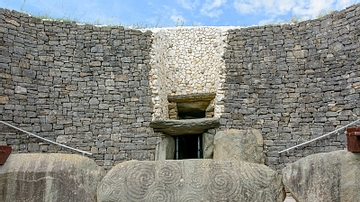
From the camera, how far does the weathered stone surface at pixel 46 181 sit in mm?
4910

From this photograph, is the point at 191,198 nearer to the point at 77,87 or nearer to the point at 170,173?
the point at 170,173

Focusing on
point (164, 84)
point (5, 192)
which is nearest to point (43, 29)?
point (164, 84)

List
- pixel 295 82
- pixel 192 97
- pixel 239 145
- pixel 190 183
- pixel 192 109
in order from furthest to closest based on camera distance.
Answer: pixel 192 109 < pixel 192 97 < pixel 295 82 < pixel 239 145 < pixel 190 183

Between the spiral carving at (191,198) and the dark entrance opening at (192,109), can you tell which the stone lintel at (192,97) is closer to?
the dark entrance opening at (192,109)

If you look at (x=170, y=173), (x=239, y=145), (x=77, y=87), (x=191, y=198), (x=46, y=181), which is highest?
(x=77, y=87)

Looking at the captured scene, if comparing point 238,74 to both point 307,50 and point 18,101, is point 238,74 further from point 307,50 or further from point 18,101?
point 18,101

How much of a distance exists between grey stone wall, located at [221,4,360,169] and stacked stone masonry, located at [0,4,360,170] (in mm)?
24

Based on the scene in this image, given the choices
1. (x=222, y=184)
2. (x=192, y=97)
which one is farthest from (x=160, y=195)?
(x=192, y=97)

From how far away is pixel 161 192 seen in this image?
15.8 feet

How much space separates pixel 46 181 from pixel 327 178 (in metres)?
3.63

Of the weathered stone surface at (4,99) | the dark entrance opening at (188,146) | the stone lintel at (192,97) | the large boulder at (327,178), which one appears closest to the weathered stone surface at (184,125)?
the stone lintel at (192,97)

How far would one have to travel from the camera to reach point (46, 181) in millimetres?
4945

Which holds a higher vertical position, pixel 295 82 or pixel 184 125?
pixel 295 82

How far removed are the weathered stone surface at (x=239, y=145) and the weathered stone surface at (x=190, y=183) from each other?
3.97m
